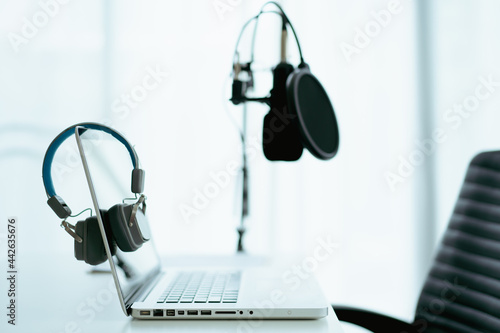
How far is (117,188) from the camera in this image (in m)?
0.84

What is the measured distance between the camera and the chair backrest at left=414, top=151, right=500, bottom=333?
2.75ft

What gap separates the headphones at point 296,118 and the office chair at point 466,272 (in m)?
0.41

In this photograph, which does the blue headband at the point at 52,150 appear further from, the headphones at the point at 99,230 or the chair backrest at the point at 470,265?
the chair backrest at the point at 470,265

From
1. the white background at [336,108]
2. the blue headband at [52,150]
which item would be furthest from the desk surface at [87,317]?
the white background at [336,108]

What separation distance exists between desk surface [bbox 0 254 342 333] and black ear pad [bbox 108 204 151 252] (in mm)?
112

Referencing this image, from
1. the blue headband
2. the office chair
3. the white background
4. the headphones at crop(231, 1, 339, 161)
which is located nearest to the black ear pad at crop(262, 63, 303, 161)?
the headphones at crop(231, 1, 339, 161)

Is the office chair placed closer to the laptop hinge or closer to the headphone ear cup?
the laptop hinge

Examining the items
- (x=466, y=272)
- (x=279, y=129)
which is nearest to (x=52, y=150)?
(x=279, y=129)

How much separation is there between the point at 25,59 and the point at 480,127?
1857 millimetres

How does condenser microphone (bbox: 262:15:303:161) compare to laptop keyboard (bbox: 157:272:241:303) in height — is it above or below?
above

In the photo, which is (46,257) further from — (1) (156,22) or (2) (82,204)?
(1) (156,22)

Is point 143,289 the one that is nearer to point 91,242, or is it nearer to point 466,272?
point 91,242

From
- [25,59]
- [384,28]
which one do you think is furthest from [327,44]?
[25,59]

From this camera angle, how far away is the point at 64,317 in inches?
24.2
